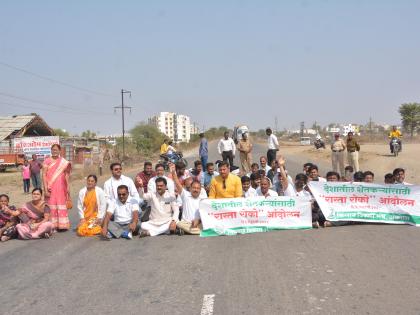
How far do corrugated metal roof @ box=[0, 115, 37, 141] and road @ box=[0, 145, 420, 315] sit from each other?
3554 cm

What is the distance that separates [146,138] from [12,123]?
25599mm

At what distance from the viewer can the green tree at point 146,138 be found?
60131 millimetres

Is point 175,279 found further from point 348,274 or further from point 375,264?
point 375,264

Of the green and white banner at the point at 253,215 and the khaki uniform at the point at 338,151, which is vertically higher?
the khaki uniform at the point at 338,151

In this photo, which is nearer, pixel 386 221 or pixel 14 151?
pixel 386 221

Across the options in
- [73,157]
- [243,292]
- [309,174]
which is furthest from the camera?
[73,157]

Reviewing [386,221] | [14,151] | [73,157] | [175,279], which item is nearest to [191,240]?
[175,279]

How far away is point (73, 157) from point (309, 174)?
30.0 meters

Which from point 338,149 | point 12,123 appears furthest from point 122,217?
point 12,123

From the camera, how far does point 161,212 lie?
8.88m

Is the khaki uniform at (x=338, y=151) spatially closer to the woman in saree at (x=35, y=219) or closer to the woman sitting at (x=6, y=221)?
the woman in saree at (x=35, y=219)

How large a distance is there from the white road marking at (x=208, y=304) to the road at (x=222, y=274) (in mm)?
10

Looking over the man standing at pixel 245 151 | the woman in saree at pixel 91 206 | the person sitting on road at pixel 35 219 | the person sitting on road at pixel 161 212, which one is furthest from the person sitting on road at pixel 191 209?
the man standing at pixel 245 151

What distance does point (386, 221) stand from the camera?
903cm
